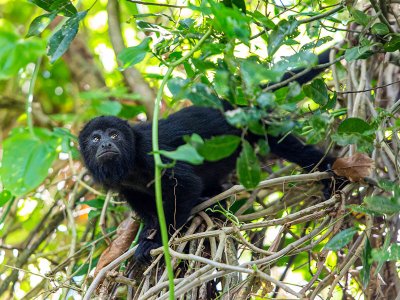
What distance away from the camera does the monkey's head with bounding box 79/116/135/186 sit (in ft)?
15.9

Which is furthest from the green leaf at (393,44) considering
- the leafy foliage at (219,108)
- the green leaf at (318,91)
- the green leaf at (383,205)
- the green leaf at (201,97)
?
the green leaf at (201,97)

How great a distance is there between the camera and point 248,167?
2535mm

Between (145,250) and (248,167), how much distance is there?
74.5 inches

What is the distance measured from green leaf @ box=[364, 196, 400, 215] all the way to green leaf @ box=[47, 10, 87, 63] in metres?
1.76

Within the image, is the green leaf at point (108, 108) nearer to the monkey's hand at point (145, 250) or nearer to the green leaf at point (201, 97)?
the monkey's hand at point (145, 250)

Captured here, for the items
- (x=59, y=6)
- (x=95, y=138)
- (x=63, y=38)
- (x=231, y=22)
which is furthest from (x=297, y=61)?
(x=95, y=138)

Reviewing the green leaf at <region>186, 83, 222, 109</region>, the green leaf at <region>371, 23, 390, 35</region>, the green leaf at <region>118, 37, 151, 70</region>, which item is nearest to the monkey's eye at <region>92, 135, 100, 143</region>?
the green leaf at <region>118, 37, 151, 70</region>

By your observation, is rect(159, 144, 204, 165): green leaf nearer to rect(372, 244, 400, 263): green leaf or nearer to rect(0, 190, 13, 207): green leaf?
rect(372, 244, 400, 263): green leaf

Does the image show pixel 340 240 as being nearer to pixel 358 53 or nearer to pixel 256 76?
pixel 256 76

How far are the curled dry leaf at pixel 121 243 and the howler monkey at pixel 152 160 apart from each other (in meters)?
0.11

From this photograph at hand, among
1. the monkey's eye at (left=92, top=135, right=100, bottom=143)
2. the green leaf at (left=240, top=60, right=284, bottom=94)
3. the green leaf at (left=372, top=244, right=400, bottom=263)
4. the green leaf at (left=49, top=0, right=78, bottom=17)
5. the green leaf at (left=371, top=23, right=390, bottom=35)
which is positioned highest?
the green leaf at (left=49, top=0, right=78, bottom=17)

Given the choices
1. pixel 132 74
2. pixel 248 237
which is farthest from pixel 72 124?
pixel 248 237

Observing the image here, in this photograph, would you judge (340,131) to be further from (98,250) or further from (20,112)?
(20,112)

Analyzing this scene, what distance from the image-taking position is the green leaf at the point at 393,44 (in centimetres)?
353
